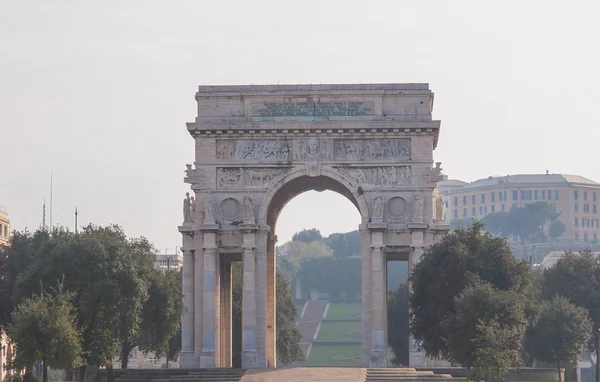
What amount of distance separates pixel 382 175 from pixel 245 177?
8743 millimetres

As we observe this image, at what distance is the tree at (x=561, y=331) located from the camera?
110125mm

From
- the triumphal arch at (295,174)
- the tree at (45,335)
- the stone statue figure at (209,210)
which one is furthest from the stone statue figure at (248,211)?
the tree at (45,335)

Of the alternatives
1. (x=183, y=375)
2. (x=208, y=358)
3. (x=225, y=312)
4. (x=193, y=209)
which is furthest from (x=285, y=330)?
(x=183, y=375)

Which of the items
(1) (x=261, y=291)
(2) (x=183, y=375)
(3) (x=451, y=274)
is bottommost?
(2) (x=183, y=375)

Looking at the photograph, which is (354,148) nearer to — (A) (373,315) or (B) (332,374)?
(A) (373,315)

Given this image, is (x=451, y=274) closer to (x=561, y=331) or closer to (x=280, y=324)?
(x=561, y=331)

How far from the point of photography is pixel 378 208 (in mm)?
102000

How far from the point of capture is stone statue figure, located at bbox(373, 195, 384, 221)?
4016 inches

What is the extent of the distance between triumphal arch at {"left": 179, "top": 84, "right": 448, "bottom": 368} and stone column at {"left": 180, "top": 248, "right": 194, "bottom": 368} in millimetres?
86

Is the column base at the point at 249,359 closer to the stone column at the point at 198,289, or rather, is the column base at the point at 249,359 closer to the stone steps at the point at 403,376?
the stone column at the point at 198,289

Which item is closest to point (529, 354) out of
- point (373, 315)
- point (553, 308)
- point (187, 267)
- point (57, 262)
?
point (553, 308)

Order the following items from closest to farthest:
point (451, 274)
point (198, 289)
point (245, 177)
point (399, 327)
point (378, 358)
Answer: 1. point (451, 274)
2. point (378, 358)
3. point (245, 177)
4. point (198, 289)
5. point (399, 327)

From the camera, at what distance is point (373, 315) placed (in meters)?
102

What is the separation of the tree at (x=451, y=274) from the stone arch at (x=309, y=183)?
771 centimetres
